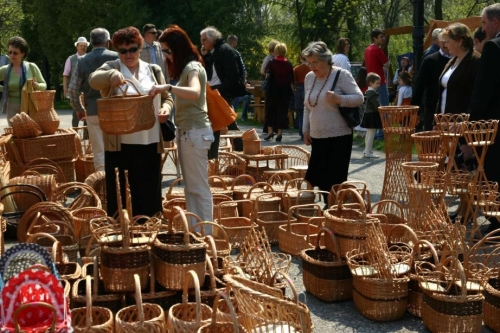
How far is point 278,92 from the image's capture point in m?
15.1

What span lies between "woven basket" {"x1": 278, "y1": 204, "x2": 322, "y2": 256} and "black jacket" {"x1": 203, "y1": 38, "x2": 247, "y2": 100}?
3315mm

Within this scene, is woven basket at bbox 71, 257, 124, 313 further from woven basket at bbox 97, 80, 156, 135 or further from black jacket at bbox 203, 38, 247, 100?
black jacket at bbox 203, 38, 247, 100

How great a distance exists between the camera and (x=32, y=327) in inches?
160

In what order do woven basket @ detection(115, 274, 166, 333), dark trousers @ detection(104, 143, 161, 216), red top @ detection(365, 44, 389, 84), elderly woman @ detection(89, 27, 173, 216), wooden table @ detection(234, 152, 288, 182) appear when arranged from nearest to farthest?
woven basket @ detection(115, 274, 166, 333) → elderly woman @ detection(89, 27, 173, 216) → dark trousers @ detection(104, 143, 161, 216) → wooden table @ detection(234, 152, 288, 182) → red top @ detection(365, 44, 389, 84)

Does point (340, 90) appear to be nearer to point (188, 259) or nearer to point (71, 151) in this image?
point (188, 259)

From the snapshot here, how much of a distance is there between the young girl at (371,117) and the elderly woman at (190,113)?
636 cm

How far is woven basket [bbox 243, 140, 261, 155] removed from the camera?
384 inches

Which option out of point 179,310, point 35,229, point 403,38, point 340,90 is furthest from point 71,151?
point 403,38

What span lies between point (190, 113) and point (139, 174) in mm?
633

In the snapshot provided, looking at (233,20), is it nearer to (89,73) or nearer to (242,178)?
(89,73)

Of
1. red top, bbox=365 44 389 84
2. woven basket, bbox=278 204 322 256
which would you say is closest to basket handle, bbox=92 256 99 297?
woven basket, bbox=278 204 322 256

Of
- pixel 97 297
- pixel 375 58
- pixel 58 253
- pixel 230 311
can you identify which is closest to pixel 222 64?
pixel 58 253

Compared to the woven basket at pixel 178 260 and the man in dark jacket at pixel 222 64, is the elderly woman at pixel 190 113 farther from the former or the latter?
the man in dark jacket at pixel 222 64

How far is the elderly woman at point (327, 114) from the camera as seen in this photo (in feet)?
24.0
